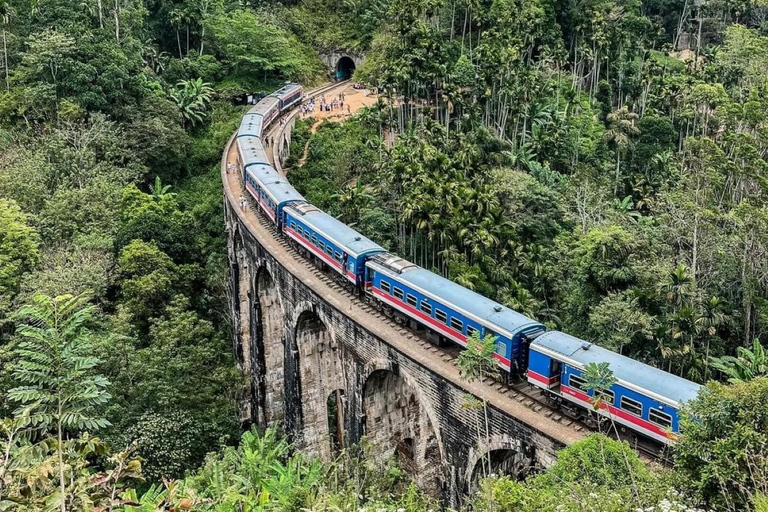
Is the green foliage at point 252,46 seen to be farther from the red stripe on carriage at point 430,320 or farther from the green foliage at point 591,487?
the green foliage at point 591,487

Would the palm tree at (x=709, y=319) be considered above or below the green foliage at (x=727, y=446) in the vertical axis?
below

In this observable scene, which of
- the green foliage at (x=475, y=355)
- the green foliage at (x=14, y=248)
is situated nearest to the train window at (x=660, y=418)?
the green foliage at (x=475, y=355)

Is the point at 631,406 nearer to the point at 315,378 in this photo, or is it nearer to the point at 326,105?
the point at 315,378

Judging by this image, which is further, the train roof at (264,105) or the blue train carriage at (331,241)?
the train roof at (264,105)

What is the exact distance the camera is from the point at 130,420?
26.9 meters

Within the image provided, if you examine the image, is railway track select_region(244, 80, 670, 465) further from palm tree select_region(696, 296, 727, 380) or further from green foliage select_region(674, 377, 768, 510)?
palm tree select_region(696, 296, 727, 380)

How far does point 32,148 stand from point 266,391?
23.7 meters

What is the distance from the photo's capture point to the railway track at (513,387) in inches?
711

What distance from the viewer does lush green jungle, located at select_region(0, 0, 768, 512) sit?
13453 mm

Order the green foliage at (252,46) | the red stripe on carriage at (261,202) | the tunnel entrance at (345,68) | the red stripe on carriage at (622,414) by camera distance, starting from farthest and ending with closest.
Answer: the tunnel entrance at (345,68) → the green foliage at (252,46) → the red stripe on carriage at (261,202) → the red stripe on carriage at (622,414)

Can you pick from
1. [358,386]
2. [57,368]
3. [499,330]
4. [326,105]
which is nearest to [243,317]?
[358,386]

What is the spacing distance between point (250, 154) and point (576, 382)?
30.2m

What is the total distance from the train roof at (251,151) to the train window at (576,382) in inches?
1069

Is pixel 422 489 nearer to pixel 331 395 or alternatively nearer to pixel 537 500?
pixel 331 395
